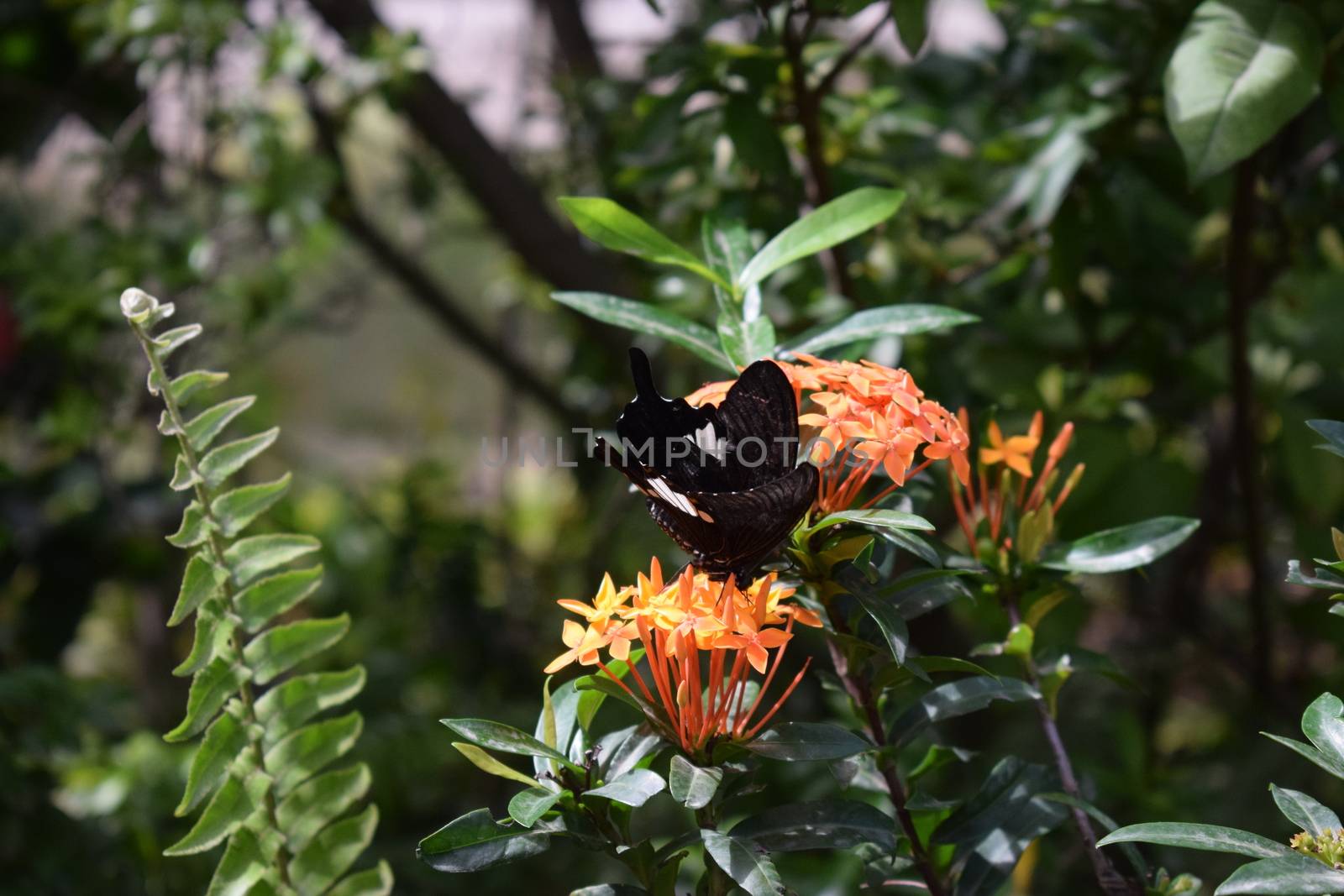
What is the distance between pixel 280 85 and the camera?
1546mm

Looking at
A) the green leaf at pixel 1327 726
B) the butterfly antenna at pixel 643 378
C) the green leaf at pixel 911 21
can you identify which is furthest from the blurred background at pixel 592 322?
the butterfly antenna at pixel 643 378

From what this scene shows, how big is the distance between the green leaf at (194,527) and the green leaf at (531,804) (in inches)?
9.3

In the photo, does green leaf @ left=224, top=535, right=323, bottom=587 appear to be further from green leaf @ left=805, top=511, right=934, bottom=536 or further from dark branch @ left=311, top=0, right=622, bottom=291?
dark branch @ left=311, top=0, right=622, bottom=291

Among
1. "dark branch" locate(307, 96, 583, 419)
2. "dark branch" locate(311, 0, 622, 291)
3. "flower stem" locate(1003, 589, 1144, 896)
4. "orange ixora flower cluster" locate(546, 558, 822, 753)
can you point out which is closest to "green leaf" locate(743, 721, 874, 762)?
"orange ixora flower cluster" locate(546, 558, 822, 753)

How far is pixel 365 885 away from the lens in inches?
25.5

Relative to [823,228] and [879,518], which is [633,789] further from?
[823,228]

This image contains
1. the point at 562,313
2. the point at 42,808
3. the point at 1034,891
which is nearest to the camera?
the point at 42,808

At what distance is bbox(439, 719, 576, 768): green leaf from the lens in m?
0.50

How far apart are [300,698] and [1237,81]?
732mm

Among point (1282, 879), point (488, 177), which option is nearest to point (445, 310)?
point (488, 177)

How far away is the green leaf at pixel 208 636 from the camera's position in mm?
588

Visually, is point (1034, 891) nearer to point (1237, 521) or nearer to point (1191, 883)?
point (1191, 883)

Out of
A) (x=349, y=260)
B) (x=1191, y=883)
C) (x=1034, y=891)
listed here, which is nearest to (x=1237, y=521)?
(x=1034, y=891)

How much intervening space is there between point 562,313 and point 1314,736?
142cm
